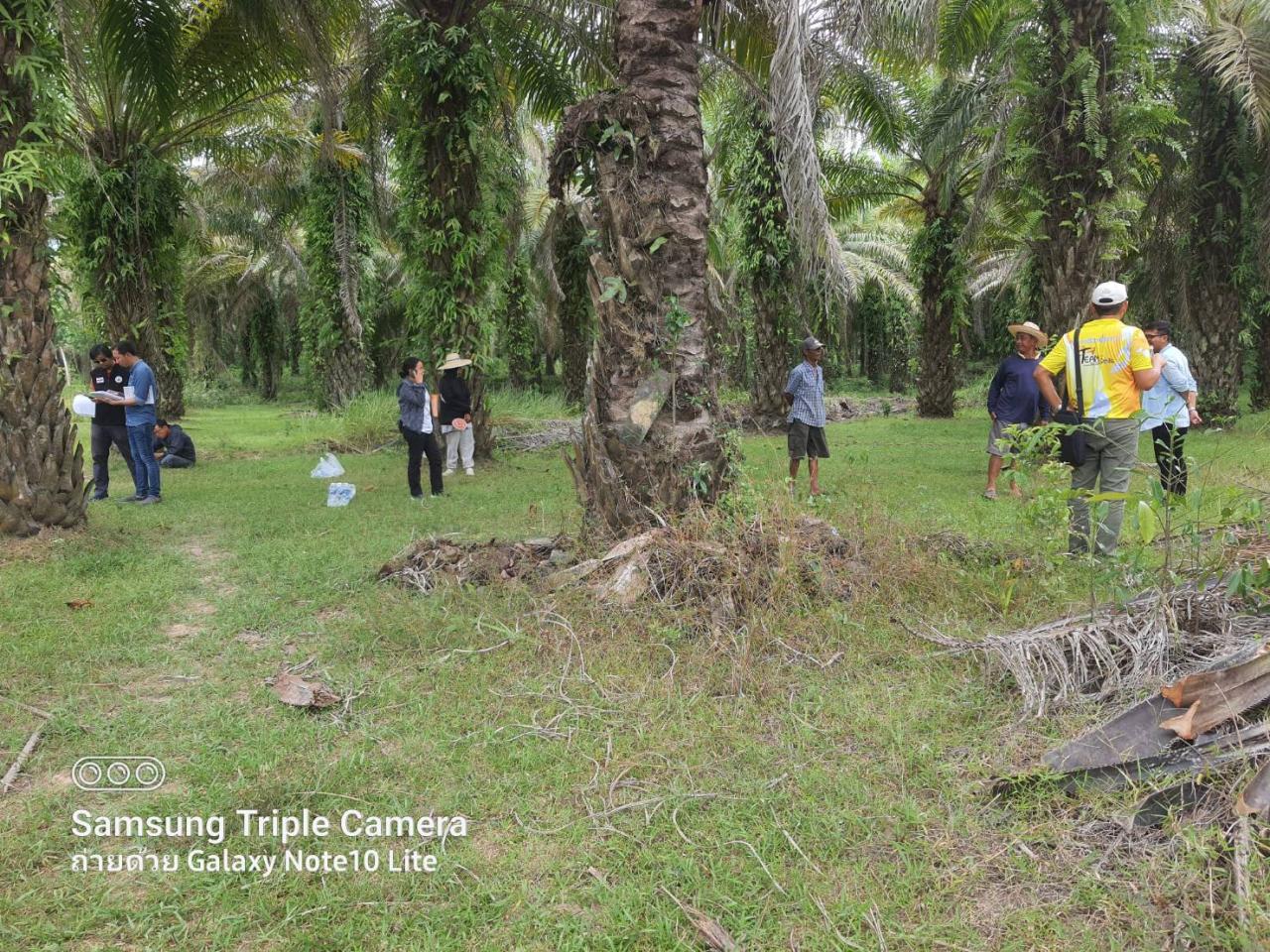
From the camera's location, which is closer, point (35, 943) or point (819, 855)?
point (35, 943)

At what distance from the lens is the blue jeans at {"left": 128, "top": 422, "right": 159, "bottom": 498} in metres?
8.67

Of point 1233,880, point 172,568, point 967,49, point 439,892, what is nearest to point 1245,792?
point 1233,880

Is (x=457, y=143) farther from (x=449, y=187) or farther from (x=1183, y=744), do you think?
(x=1183, y=744)

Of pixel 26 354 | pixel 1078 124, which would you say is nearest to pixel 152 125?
Answer: pixel 26 354

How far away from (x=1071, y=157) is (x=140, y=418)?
35.5 feet

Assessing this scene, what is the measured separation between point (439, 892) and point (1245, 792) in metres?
2.52

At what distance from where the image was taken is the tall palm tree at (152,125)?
10.0m

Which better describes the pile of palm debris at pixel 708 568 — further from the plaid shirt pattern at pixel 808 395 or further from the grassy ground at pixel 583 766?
the plaid shirt pattern at pixel 808 395

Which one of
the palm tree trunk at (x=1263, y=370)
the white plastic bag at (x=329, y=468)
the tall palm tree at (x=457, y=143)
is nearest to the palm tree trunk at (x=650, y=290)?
the tall palm tree at (x=457, y=143)

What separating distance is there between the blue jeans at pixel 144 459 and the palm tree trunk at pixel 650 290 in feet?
19.2

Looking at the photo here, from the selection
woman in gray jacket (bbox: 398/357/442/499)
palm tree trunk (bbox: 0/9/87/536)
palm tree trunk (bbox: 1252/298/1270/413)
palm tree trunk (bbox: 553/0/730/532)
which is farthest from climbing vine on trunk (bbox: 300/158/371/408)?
palm tree trunk (bbox: 1252/298/1270/413)

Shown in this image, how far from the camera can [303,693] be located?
3.83 metres

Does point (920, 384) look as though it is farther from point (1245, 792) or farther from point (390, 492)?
point (1245, 792)

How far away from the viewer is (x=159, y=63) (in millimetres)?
10406
